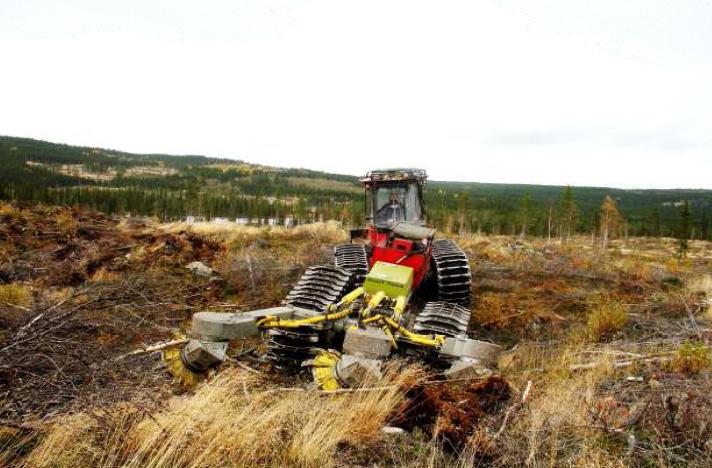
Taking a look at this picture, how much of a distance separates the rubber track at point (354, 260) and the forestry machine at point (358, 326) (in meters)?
0.02

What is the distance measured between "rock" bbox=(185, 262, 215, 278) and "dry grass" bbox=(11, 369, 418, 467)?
842cm

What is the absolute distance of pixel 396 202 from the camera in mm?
9836

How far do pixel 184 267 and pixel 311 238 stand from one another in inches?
307

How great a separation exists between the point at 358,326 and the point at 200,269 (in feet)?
26.4

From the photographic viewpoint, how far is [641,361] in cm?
596

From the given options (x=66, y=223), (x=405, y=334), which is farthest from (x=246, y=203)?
(x=405, y=334)

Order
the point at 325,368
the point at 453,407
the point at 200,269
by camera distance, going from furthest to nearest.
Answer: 1. the point at 200,269
2. the point at 325,368
3. the point at 453,407

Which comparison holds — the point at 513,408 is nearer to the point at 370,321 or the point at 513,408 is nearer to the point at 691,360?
the point at 370,321

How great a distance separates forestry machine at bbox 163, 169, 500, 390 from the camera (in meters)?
5.12

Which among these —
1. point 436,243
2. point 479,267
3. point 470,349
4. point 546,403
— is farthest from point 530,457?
point 479,267

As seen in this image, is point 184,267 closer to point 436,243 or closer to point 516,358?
point 436,243

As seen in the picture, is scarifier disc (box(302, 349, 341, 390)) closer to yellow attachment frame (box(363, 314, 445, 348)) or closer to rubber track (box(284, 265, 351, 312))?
yellow attachment frame (box(363, 314, 445, 348))

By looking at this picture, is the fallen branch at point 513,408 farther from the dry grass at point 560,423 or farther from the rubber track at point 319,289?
the rubber track at point 319,289

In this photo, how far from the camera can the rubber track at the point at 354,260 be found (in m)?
8.49
